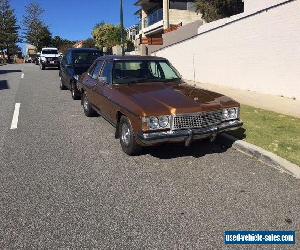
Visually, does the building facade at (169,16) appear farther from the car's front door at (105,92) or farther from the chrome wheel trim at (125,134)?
the chrome wheel trim at (125,134)

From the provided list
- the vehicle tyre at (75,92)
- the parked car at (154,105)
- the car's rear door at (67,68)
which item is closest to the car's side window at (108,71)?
the parked car at (154,105)

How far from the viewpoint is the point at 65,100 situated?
12.6 metres

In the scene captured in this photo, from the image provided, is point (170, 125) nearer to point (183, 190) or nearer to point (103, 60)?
point (183, 190)

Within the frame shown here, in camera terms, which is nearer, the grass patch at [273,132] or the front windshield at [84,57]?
the grass patch at [273,132]

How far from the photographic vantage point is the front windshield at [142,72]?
7277mm

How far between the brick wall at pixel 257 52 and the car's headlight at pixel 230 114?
5.59 metres

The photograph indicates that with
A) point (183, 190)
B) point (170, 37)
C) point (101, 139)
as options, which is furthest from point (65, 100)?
point (170, 37)

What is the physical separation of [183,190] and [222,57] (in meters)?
11.8

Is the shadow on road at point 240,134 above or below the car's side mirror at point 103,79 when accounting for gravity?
below

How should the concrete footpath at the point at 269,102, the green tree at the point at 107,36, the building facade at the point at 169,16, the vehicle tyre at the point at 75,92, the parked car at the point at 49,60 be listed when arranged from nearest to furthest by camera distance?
1. the concrete footpath at the point at 269,102
2. the vehicle tyre at the point at 75,92
3. the parked car at the point at 49,60
4. the building facade at the point at 169,16
5. the green tree at the point at 107,36

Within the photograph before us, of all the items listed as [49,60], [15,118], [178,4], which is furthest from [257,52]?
[178,4]

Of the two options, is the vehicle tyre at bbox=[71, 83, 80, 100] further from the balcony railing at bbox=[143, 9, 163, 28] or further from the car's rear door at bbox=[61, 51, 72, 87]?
the balcony railing at bbox=[143, 9, 163, 28]

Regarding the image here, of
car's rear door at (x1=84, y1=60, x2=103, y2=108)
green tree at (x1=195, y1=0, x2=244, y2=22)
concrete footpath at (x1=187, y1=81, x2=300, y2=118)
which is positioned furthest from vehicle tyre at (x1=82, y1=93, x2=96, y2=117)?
green tree at (x1=195, y1=0, x2=244, y2=22)

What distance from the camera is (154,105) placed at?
5.82 m
